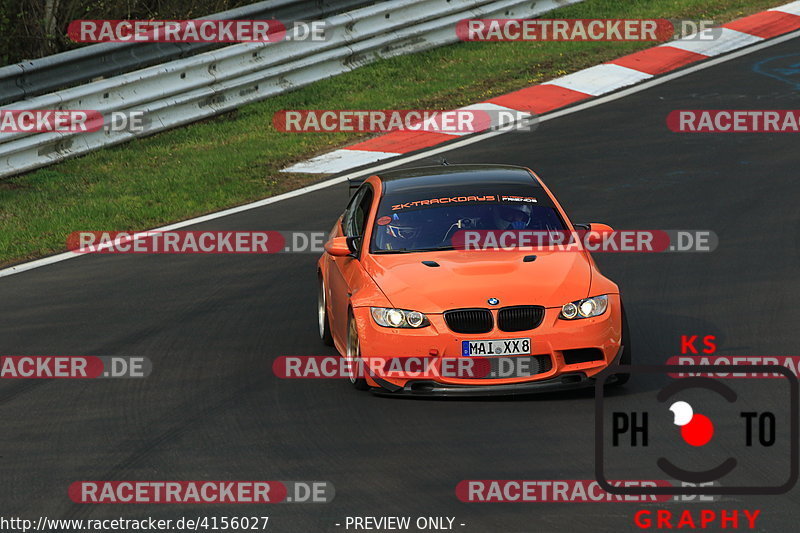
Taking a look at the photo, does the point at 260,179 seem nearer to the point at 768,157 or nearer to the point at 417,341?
the point at 768,157

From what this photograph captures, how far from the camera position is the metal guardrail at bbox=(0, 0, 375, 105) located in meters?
17.1

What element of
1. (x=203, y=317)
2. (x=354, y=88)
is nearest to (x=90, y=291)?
(x=203, y=317)

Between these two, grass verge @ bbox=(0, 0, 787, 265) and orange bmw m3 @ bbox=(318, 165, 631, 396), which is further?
grass verge @ bbox=(0, 0, 787, 265)

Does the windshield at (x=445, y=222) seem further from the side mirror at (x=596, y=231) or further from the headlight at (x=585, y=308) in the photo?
the headlight at (x=585, y=308)

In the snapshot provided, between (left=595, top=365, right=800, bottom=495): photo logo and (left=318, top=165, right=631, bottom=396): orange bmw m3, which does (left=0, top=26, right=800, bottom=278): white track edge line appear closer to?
(left=318, top=165, right=631, bottom=396): orange bmw m3

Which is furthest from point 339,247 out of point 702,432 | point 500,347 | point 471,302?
point 702,432

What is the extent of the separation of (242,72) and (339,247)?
31.6 ft

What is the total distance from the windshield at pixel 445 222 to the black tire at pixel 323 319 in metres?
0.90

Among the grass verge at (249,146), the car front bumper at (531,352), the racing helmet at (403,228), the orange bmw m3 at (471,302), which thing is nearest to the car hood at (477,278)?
the orange bmw m3 at (471,302)

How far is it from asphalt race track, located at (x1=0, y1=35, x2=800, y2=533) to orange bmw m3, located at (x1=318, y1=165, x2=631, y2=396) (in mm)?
216

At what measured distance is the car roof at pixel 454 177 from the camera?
34.9 feet

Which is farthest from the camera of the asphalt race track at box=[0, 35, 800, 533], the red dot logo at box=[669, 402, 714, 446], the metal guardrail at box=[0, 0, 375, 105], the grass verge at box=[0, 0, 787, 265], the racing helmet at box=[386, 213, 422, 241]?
the metal guardrail at box=[0, 0, 375, 105]

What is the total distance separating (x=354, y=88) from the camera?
1995 centimetres

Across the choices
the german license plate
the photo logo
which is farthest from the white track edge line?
the photo logo
